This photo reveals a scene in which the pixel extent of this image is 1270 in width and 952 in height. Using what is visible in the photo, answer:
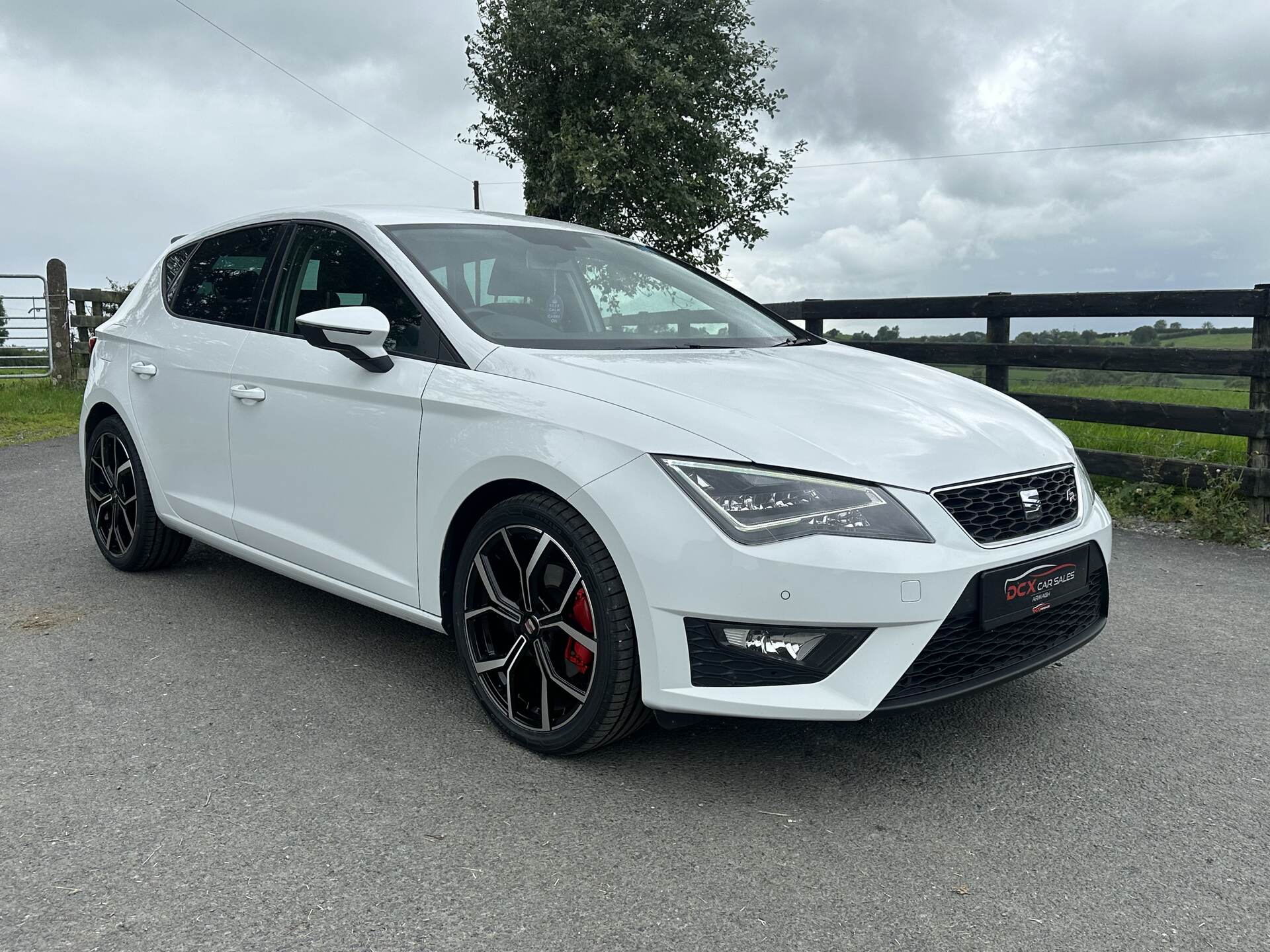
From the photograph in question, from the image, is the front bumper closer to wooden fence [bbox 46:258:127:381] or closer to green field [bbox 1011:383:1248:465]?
green field [bbox 1011:383:1248:465]

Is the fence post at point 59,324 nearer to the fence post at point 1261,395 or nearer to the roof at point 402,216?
the roof at point 402,216

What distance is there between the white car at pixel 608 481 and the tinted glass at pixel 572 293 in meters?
0.01

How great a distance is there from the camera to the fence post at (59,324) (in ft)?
53.6

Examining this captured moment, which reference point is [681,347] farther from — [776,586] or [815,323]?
[815,323]

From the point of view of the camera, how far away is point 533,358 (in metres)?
3.05

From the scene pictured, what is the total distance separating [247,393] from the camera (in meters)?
3.90

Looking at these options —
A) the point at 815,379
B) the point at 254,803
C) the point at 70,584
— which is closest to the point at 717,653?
the point at 815,379

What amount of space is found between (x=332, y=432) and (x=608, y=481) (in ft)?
4.19

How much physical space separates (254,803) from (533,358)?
142 centimetres

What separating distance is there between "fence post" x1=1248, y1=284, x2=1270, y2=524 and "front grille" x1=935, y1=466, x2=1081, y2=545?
4014 millimetres

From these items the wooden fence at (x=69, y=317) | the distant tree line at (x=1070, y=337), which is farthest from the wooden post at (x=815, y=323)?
the wooden fence at (x=69, y=317)

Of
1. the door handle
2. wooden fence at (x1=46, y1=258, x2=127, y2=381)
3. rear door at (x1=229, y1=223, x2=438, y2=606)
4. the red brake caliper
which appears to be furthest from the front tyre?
wooden fence at (x1=46, y1=258, x2=127, y2=381)

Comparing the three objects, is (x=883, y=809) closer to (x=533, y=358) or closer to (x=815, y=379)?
(x=815, y=379)

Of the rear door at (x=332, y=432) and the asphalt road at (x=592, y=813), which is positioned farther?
the rear door at (x=332, y=432)
